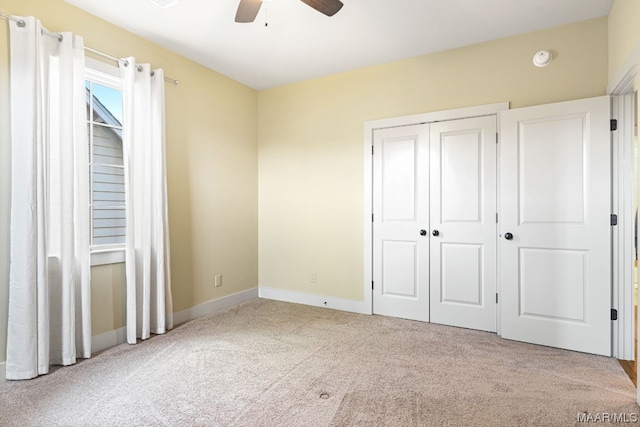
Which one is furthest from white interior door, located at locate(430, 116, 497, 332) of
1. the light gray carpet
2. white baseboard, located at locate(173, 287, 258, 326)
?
white baseboard, located at locate(173, 287, 258, 326)

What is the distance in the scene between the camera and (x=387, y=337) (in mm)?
3096

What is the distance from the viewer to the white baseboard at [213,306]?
3.50 m

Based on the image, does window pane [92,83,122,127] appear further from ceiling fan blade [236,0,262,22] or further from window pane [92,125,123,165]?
ceiling fan blade [236,0,262,22]

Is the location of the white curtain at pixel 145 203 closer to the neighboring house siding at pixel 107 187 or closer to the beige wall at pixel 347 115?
the neighboring house siding at pixel 107 187

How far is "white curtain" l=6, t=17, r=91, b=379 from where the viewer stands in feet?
7.41

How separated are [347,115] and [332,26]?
3.68 ft

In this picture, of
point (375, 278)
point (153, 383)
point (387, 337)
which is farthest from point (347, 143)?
point (153, 383)

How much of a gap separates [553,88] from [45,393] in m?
4.41

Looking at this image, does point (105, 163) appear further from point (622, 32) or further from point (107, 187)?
point (622, 32)

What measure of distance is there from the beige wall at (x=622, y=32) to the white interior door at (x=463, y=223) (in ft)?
3.01

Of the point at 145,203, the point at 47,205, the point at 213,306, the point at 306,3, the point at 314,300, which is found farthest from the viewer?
the point at 314,300

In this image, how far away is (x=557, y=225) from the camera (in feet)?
9.32

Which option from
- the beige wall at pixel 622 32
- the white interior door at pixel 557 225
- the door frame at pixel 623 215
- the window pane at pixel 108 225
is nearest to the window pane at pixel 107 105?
the window pane at pixel 108 225

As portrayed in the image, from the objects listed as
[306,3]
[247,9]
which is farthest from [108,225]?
[306,3]
